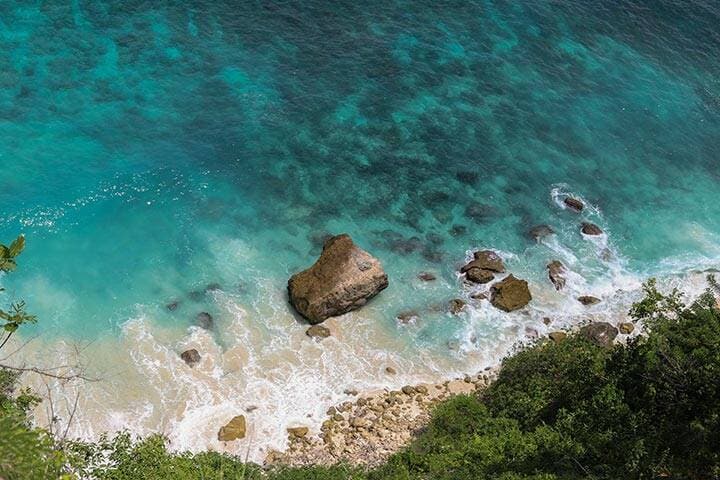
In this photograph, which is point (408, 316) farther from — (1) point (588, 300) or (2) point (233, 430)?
(2) point (233, 430)

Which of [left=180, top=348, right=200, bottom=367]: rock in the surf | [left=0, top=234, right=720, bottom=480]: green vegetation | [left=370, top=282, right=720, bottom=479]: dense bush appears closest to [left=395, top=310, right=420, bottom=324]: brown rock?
[left=370, top=282, right=720, bottom=479]: dense bush

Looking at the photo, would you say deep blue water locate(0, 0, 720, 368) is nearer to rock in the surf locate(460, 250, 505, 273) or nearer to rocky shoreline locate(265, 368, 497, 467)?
rock in the surf locate(460, 250, 505, 273)

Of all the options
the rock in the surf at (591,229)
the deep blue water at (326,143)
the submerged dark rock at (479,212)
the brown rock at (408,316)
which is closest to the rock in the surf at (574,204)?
the deep blue water at (326,143)

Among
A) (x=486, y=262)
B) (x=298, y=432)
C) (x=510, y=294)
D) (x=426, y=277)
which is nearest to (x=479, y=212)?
(x=486, y=262)

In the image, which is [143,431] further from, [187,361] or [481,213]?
[481,213]

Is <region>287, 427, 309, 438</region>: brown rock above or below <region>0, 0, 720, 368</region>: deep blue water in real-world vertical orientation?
below

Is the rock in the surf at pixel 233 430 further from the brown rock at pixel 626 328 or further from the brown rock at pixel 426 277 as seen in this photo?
the brown rock at pixel 626 328
